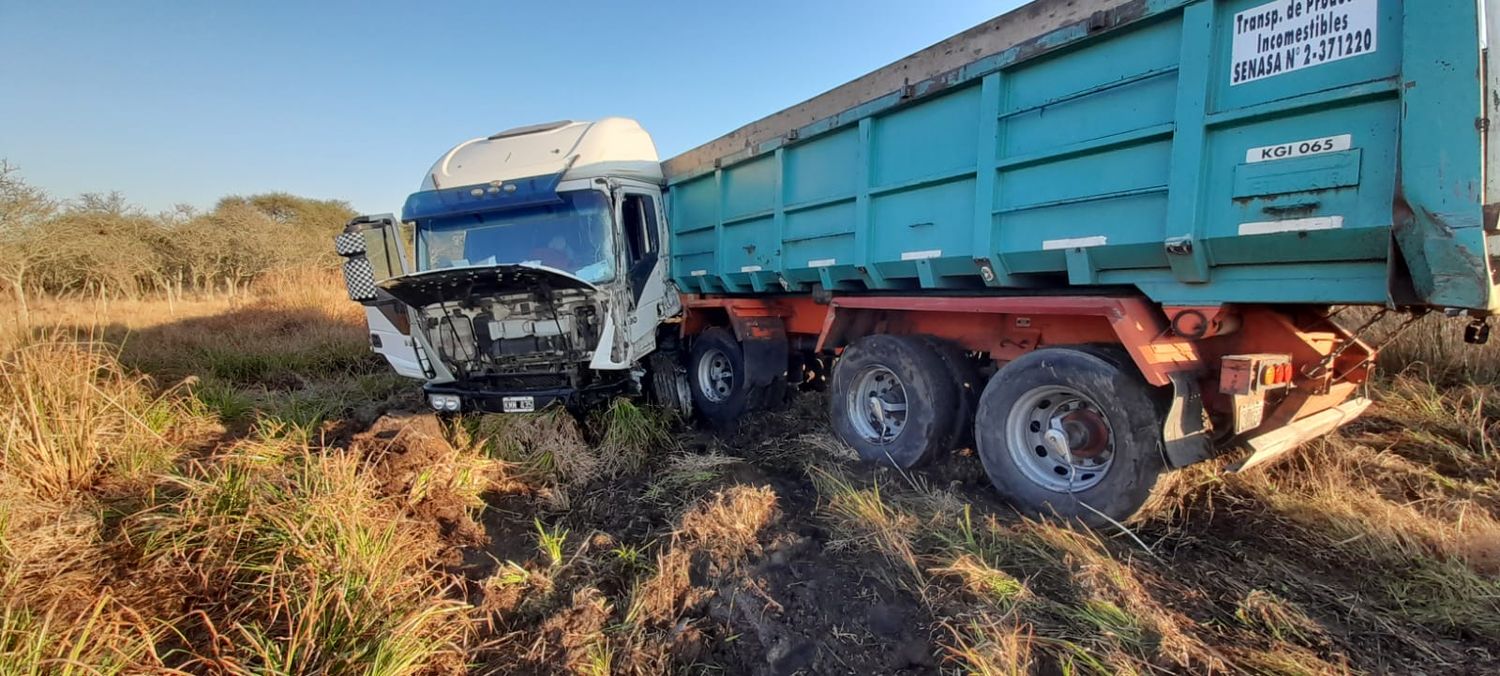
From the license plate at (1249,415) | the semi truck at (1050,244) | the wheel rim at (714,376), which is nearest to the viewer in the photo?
the semi truck at (1050,244)

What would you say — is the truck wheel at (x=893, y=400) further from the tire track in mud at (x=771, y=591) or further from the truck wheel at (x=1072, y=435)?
the tire track in mud at (x=771, y=591)

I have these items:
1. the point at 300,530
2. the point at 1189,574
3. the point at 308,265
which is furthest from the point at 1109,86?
the point at 308,265

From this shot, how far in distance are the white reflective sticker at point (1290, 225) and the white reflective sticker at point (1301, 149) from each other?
9.5 inches

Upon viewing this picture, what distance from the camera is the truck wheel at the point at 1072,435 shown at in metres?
2.90

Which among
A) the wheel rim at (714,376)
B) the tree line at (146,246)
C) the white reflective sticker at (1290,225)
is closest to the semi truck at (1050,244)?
the white reflective sticker at (1290,225)

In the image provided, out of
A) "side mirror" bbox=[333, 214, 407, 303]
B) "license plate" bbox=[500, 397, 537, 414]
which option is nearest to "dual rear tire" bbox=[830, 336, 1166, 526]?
"license plate" bbox=[500, 397, 537, 414]

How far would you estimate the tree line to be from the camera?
A: 404 inches

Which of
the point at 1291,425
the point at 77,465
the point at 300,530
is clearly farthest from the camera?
the point at 77,465

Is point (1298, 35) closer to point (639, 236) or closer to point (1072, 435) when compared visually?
point (1072, 435)

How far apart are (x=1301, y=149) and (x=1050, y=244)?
3.30ft

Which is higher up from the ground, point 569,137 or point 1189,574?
point 569,137

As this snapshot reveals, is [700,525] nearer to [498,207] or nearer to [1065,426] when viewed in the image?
[1065,426]

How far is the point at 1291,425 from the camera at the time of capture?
3.07 meters

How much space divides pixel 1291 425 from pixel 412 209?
6.63 m
